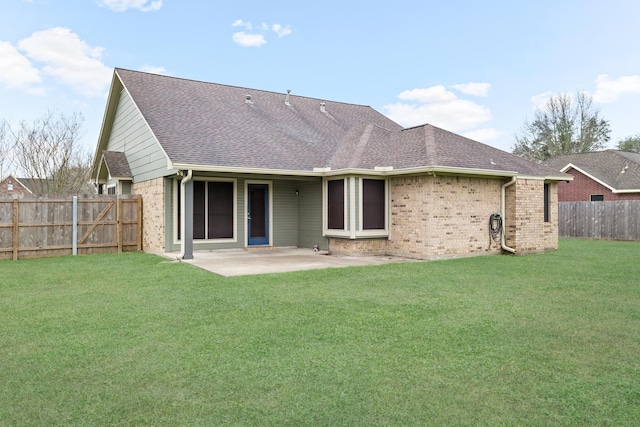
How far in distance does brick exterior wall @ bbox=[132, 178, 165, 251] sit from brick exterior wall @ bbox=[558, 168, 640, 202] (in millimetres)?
21701

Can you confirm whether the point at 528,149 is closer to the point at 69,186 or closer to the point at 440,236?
the point at 440,236

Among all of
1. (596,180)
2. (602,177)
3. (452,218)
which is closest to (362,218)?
(452,218)

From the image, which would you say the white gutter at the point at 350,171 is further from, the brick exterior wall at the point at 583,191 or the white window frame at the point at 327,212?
the brick exterior wall at the point at 583,191

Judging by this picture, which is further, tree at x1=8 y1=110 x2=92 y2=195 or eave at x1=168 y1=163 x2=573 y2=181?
tree at x1=8 y1=110 x2=92 y2=195

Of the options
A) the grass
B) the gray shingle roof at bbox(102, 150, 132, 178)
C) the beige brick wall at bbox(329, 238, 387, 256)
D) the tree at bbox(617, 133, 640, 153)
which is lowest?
the grass

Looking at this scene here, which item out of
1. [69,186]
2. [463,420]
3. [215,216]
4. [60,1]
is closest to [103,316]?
[463,420]

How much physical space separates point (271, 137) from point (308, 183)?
189cm

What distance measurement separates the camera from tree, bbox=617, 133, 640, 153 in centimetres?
3678

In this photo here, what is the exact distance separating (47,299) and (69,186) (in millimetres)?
19676

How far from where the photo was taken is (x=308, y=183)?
13789 mm

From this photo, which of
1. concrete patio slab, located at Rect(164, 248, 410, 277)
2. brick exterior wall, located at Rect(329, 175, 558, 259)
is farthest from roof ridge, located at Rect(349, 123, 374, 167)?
concrete patio slab, located at Rect(164, 248, 410, 277)

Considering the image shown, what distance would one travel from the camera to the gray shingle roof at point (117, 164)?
14570 millimetres

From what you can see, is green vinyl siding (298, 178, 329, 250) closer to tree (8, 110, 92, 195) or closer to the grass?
the grass

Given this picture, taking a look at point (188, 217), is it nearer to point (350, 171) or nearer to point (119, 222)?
point (119, 222)
